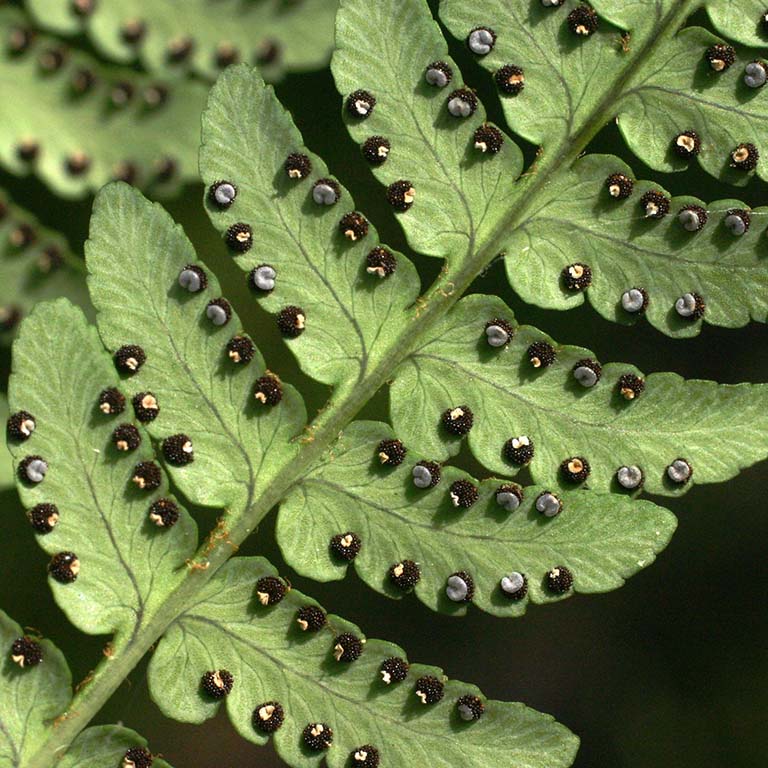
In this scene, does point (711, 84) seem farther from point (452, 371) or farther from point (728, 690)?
point (728, 690)

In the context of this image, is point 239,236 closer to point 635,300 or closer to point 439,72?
point 439,72

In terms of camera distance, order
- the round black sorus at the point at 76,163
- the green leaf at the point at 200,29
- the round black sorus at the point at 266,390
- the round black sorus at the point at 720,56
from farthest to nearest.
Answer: the round black sorus at the point at 76,163 < the green leaf at the point at 200,29 < the round black sorus at the point at 266,390 < the round black sorus at the point at 720,56

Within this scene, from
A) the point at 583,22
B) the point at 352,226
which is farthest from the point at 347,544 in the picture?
the point at 583,22

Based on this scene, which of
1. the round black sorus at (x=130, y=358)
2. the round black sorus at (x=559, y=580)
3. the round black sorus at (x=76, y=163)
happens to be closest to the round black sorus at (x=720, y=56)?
the round black sorus at (x=559, y=580)

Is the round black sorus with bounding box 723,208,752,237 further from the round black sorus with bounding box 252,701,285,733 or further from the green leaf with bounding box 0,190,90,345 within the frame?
the green leaf with bounding box 0,190,90,345

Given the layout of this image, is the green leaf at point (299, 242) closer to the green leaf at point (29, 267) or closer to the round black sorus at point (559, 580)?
the round black sorus at point (559, 580)
